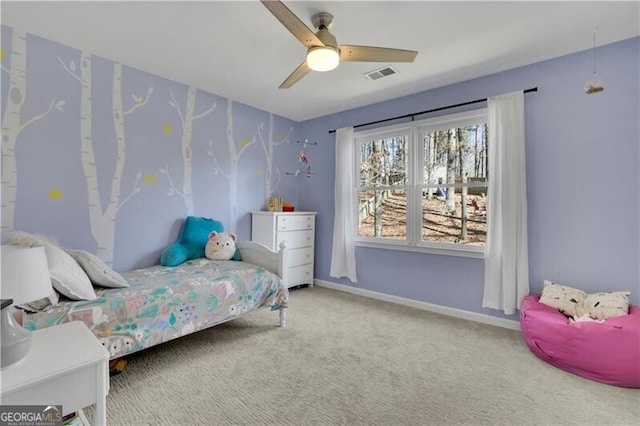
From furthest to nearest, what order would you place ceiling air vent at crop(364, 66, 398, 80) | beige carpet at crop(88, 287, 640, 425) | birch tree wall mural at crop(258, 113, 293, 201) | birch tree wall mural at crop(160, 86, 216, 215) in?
birch tree wall mural at crop(258, 113, 293, 201)
birch tree wall mural at crop(160, 86, 216, 215)
ceiling air vent at crop(364, 66, 398, 80)
beige carpet at crop(88, 287, 640, 425)

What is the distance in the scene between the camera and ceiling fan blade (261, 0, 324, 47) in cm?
152

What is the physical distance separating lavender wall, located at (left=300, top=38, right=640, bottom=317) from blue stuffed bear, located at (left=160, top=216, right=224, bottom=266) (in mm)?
2674

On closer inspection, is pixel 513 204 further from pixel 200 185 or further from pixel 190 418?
pixel 200 185

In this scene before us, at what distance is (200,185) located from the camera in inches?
139

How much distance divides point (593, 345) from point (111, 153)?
162 inches

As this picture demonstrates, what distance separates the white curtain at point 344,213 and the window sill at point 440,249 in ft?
0.88

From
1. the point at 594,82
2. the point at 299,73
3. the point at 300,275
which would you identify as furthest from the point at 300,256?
the point at 594,82

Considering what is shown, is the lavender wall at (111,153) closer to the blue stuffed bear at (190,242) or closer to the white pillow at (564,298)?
the blue stuffed bear at (190,242)

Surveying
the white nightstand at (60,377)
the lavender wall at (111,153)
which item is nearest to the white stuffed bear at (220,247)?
the lavender wall at (111,153)

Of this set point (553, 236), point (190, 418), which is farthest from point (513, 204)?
point (190, 418)

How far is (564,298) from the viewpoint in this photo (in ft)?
8.06

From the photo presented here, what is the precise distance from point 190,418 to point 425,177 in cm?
309

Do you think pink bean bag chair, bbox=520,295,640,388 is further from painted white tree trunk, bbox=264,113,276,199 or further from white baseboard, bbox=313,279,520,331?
painted white tree trunk, bbox=264,113,276,199

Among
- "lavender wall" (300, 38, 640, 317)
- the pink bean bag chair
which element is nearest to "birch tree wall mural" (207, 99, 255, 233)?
"lavender wall" (300, 38, 640, 317)
